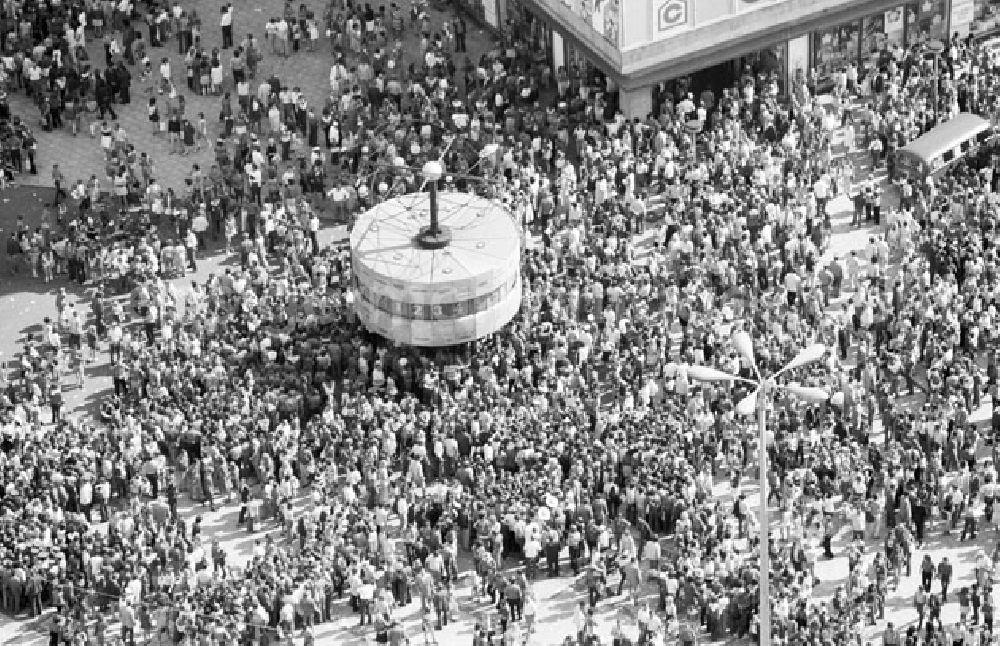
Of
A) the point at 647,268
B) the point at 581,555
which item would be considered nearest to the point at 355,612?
the point at 581,555

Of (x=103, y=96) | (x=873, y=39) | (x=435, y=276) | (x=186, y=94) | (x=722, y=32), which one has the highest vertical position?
(x=722, y=32)

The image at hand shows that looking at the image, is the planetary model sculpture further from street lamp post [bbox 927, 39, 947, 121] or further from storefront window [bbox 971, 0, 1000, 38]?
storefront window [bbox 971, 0, 1000, 38]

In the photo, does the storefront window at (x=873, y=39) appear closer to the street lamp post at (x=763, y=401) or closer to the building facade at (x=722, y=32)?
the building facade at (x=722, y=32)

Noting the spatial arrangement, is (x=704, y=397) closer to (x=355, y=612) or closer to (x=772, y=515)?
(x=772, y=515)

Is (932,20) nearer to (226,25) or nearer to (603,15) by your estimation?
(603,15)

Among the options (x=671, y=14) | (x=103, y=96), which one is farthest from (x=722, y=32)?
(x=103, y=96)
